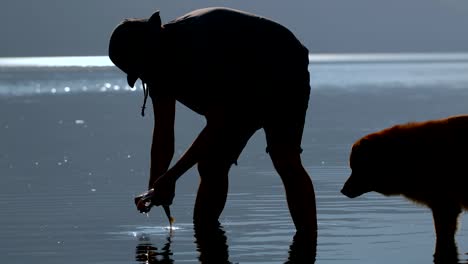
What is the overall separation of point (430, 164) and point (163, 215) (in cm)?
318

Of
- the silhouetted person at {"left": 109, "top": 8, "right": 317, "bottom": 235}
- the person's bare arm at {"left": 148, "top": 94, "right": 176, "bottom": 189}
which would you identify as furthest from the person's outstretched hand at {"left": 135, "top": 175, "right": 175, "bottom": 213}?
the person's bare arm at {"left": 148, "top": 94, "right": 176, "bottom": 189}

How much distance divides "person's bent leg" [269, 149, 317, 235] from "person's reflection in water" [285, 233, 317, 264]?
11cm

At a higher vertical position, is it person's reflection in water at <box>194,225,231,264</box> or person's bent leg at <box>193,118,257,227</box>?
person's bent leg at <box>193,118,257,227</box>

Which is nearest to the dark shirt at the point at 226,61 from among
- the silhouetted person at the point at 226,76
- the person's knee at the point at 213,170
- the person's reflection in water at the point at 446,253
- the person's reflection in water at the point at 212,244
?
the silhouetted person at the point at 226,76

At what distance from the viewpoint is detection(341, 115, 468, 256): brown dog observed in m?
8.84

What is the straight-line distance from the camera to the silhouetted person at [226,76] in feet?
28.9

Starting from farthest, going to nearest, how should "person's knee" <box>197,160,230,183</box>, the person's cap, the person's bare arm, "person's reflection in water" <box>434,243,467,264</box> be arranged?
"person's knee" <box>197,160,230,183</box> < the person's bare arm < the person's cap < "person's reflection in water" <box>434,243,467,264</box>

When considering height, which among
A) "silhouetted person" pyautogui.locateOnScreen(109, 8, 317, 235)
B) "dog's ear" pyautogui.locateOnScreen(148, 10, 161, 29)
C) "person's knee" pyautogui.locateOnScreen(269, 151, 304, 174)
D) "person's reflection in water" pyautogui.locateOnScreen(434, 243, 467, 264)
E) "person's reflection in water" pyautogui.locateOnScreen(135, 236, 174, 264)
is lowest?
"person's reflection in water" pyautogui.locateOnScreen(135, 236, 174, 264)

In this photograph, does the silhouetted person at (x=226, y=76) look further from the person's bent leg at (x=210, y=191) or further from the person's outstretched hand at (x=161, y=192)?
the person's outstretched hand at (x=161, y=192)

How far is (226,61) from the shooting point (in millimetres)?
8930

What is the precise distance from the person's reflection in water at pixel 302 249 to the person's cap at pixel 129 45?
5.21 feet

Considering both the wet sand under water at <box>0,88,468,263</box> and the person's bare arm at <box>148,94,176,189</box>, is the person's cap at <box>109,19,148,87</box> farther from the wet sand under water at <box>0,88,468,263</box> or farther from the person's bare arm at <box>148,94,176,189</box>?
the wet sand under water at <box>0,88,468,263</box>

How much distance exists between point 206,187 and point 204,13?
4.35ft

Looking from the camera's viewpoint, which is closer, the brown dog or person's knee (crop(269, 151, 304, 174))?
the brown dog
